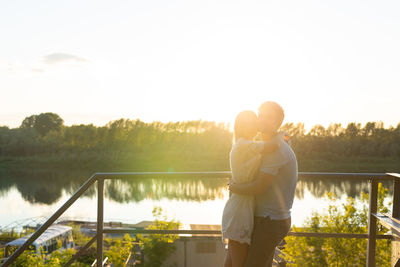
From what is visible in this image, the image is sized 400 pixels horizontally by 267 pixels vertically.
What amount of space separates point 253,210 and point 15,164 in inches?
2911

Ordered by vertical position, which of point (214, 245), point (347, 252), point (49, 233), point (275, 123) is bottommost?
point (49, 233)

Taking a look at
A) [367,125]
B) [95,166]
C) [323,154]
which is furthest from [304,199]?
[95,166]

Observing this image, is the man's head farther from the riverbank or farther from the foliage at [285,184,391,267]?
the riverbank

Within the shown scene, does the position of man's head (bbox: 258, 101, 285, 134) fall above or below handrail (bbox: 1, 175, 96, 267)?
above

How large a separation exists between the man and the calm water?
26154mm

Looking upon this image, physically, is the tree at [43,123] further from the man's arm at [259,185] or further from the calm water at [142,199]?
the man's arm at [259,185]

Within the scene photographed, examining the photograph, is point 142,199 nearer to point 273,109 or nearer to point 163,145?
point 163,145

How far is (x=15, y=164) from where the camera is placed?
67062mm

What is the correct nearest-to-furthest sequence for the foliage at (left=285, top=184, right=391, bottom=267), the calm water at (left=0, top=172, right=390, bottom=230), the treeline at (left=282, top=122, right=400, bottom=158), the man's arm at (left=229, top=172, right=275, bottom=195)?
the man's arm at (left=229, top=172, right=275, bottom=195)
the foliage at (left=285, top=184, right=391, bottom=267)
the calm water at (left=0, top=172, right=390, bottom=230)
the treeline at (left=282, top=122, right=400, bottom=158)

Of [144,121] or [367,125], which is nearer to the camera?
[367,125]

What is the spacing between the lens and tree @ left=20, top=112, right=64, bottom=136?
83.4 m

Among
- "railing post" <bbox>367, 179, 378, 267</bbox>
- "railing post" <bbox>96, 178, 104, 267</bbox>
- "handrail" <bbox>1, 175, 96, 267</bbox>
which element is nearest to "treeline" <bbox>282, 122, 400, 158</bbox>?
"railing post" <bbox>367, 179, 378, 267</bbox>

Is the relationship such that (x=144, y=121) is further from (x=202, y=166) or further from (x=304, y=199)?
(x=304, y=199)

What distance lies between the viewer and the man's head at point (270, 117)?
190 centimetres
